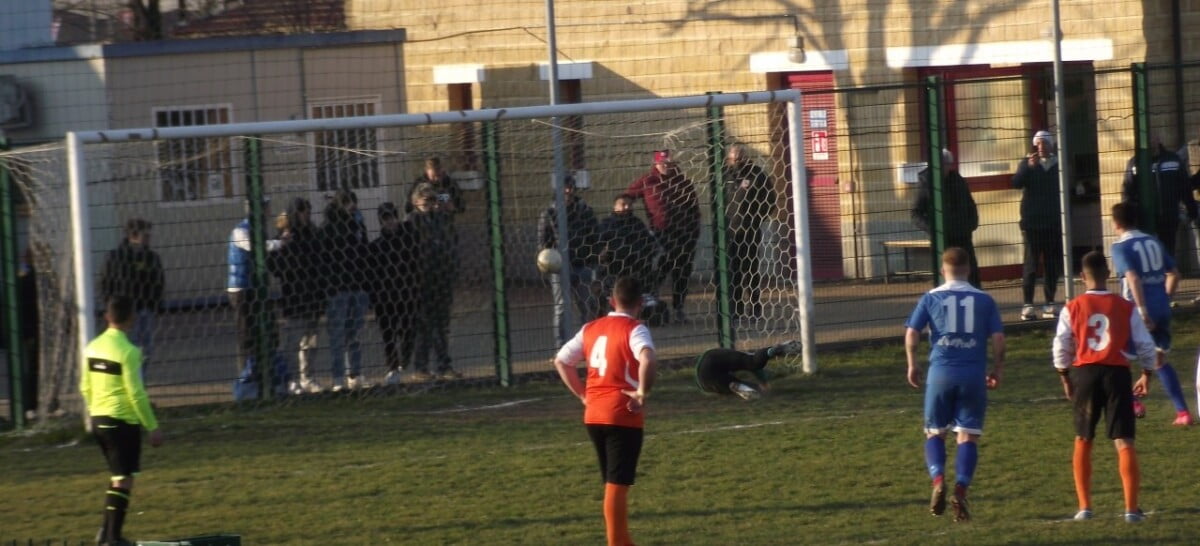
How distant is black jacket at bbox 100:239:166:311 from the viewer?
509 inches

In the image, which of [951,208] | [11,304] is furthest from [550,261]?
[11,304]

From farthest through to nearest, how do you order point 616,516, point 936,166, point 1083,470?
1. point 936,166
2. point 1083,470
3. point 616,516

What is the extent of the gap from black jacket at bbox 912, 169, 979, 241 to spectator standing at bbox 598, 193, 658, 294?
9.43 feet

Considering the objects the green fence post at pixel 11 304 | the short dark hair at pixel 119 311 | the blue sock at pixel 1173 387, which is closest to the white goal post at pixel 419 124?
the green fence post at pixel 11 304

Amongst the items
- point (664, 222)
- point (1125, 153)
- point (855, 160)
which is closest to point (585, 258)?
point (664, 222)

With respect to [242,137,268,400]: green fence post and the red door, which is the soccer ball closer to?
[242,137,268,400]: green fence post

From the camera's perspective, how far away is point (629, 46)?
20.5m

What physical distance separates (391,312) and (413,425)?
159 cm

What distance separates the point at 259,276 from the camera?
44.2 feet

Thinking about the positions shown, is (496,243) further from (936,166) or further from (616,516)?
(616,516)

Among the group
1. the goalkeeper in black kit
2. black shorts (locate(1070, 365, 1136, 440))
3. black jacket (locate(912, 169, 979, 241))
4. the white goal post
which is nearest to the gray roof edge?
the white goal post

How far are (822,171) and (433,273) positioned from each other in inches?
227

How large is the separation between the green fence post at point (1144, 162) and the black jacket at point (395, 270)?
737 cm

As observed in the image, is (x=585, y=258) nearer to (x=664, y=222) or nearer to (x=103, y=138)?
(x=664, y=222)
